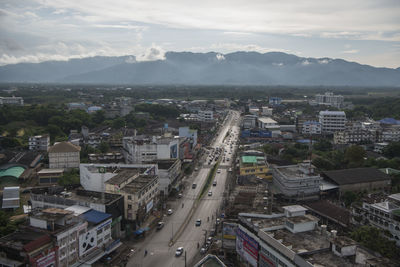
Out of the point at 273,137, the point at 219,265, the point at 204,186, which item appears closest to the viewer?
the point at 219,265

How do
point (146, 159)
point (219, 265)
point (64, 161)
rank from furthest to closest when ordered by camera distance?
point (64, 161) → point (146, 159) → point (219, 265)

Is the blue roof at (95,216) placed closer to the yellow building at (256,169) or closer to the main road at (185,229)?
the main road at (185,229)

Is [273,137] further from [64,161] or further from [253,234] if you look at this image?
[253,234]

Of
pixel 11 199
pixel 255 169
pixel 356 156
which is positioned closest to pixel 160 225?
pixel 255 169

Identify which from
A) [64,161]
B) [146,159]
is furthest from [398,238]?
[64,161]

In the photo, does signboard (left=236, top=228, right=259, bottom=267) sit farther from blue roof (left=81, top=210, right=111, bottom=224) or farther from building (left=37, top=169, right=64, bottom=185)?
building (left=37, top=169, right=64, bottom=185)

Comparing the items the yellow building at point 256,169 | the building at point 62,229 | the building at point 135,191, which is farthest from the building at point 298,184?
the building at point 62,229
